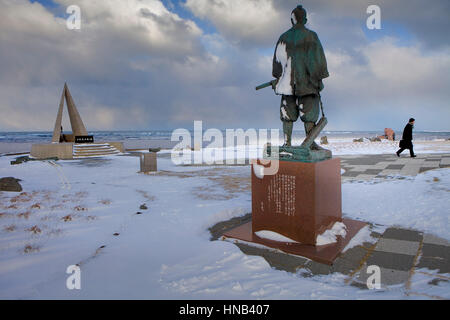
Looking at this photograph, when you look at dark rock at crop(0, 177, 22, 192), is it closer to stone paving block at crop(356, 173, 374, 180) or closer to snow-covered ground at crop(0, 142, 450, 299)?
snow-covered ground at crop(0, 142, 450, 299)

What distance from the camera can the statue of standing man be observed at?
325cm

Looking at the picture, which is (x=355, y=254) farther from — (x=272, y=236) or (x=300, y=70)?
(x=300, y=70)

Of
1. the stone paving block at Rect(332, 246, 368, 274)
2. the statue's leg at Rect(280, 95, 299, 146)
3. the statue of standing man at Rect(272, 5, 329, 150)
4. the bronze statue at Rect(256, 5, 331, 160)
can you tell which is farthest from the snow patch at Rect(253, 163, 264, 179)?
the stone paving block at Rect(332, 246, 368, 274)

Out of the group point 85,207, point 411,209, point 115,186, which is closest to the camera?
point 411,209

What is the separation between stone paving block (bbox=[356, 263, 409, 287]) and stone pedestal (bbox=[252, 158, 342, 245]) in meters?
0.64

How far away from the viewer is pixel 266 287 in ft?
6.91

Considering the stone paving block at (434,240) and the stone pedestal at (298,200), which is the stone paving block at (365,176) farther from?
the stone pedestal at (298,200)

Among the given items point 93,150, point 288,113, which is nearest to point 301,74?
point 288,113

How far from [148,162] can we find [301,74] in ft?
21.3

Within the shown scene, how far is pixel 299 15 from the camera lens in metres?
3.33

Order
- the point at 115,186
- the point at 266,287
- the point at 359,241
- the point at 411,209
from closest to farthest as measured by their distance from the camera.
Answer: the point at 266,287, the point at 359,241, the point at 411,209, the point at 115,186
